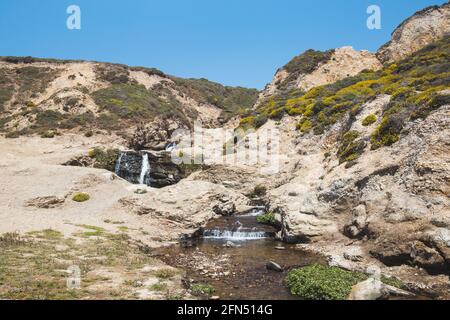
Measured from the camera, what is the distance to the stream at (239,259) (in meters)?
17.4

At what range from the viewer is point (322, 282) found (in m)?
16.2

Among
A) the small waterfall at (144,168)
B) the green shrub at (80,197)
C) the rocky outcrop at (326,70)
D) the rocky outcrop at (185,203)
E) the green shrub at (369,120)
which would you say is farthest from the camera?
the rocky outcrop at (326,70)

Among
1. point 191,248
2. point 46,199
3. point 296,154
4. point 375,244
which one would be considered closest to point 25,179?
point 46,199

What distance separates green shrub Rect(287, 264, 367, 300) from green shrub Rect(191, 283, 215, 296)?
3.92 meters

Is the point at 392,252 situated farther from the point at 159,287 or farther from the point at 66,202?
the point at 66,202

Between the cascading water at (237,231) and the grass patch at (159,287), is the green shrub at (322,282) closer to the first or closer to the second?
the grass patch at (159,287)

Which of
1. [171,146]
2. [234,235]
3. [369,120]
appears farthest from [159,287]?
[171,146]

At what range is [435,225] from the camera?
19.1 meters

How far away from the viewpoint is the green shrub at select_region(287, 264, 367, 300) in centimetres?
1548

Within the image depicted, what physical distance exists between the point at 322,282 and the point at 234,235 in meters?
15.1

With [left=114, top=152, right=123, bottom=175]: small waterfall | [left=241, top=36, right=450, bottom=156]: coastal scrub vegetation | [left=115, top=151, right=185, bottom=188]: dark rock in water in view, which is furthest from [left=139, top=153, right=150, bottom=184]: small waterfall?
[left=241, top=36, right=450, bottom=156]: coastal scrub vegetation

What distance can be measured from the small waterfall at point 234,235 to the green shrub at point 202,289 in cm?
1310

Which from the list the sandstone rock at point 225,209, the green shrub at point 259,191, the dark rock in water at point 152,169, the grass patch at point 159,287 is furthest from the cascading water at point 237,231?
the dark rock in water at point 152,169

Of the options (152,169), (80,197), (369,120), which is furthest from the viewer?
(152,169)
